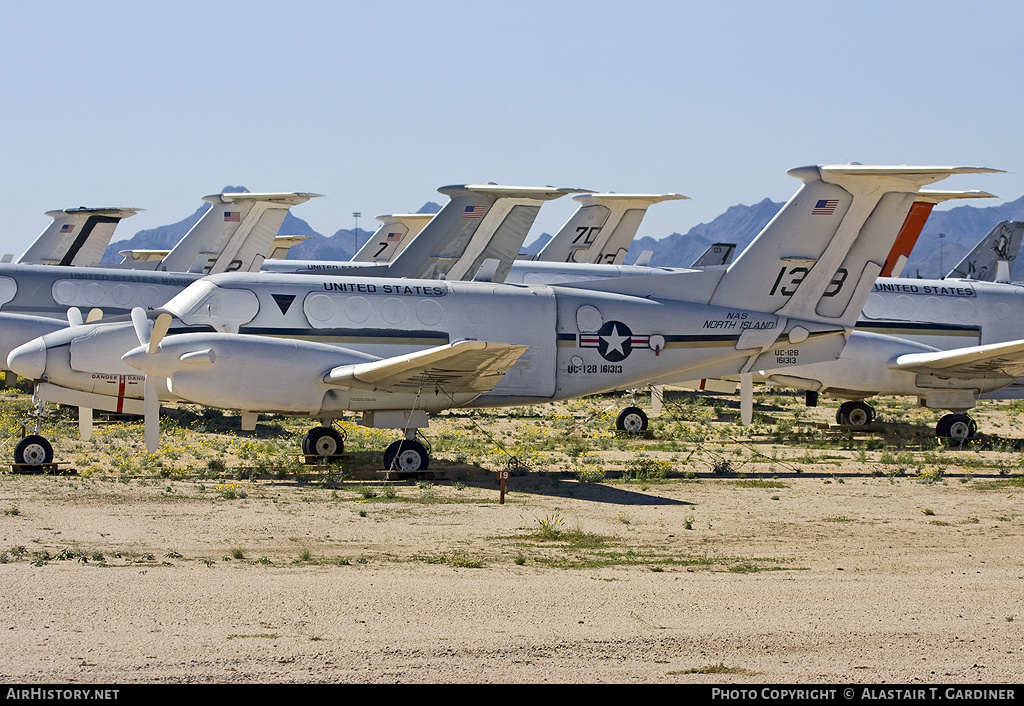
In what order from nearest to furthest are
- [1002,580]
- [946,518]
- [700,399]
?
[1002,580] → [946,518] → [700,399]

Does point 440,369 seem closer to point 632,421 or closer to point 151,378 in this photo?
point 151,378

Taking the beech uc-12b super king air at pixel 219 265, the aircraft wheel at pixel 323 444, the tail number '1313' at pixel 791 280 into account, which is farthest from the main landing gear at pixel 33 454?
the tail number '1313' at pixel 791 280

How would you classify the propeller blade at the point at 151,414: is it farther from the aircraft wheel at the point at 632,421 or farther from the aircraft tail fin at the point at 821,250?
the aircraft wheel at the point at 632,421

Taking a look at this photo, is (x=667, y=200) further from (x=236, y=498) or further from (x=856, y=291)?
(x=236, y=498)

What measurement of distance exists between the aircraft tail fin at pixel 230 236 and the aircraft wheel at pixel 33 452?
15.6 metres

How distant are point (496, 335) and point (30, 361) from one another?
746 centimetres

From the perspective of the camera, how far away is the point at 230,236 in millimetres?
32531

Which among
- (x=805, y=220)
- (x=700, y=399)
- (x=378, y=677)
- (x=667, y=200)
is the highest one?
(x=667, y=200)

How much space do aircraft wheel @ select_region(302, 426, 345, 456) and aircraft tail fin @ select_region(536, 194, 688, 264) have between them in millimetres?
20069

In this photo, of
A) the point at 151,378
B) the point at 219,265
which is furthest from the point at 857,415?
the point at 219,265

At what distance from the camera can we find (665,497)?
1565 centimetres

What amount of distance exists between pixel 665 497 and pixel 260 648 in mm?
9186

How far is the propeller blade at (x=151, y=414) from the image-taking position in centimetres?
1647
